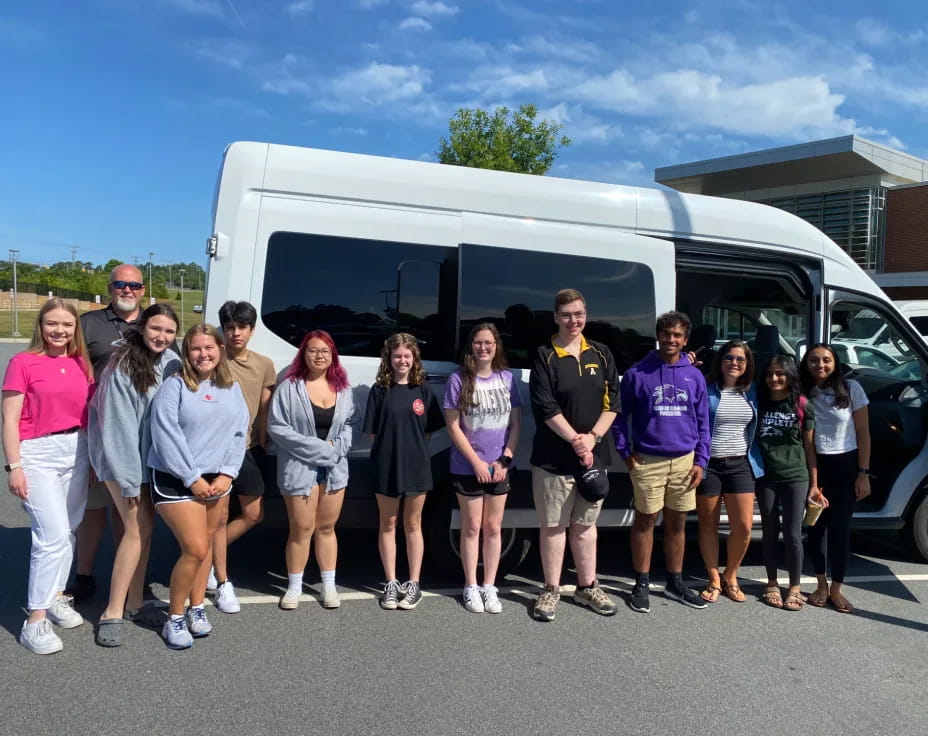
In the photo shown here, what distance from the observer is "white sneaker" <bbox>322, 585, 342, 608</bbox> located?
420 cm

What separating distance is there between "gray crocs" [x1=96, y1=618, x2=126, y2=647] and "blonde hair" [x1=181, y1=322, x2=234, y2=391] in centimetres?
125

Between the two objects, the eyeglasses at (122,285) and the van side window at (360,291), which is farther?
the van side window at (360,291)

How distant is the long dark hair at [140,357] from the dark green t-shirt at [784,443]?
3.42m

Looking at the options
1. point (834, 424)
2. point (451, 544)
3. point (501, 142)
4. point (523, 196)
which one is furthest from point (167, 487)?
point (501, 142)

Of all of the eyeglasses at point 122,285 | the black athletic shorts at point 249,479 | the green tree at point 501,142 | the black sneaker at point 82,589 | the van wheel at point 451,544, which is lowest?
the black sneaker at point 82,589

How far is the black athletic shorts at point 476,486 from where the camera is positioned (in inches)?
163

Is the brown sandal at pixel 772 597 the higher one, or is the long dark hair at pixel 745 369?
the long dark hair at pixel 745 369

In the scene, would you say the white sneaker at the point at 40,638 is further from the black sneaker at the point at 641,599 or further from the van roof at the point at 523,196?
the black sneaker at the point at 641,599

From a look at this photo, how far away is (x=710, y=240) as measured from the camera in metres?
4.69

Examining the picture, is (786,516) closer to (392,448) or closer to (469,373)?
(469,373)

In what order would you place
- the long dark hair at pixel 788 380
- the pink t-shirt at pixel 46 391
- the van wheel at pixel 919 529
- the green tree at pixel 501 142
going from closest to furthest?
the pink t-shirt at pixel 46 391 < the long dark hair at pixel 788 380 < the van wheel at pixel 919 529 < the green tree at pixel 501 142

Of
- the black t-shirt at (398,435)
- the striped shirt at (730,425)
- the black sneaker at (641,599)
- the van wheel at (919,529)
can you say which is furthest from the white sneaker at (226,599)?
the van wheel at (919,529)

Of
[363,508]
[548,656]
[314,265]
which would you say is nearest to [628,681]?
[548,656]

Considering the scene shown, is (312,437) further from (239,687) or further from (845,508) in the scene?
(845,508)
